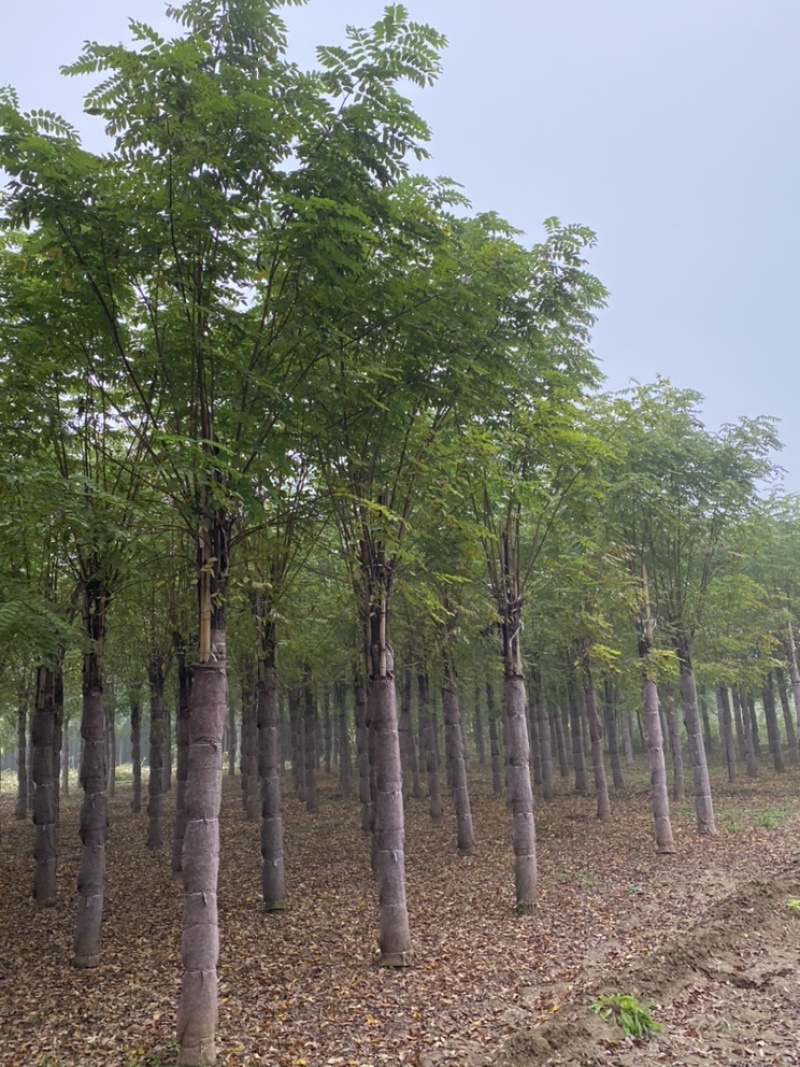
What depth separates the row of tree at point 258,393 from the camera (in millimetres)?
6227

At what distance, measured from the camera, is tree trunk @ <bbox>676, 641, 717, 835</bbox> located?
17.1 meters

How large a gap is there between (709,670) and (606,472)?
6.82 meters

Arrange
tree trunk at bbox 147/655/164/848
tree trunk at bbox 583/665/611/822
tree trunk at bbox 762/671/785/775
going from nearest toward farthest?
1. tree trunk at bbox 147/655/164/848
2. tree trunk at bbox 583/665/611/822
3. tree trunk at bbox 762/671/785/775

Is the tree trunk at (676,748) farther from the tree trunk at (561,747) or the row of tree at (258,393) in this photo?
the row of tree at (258,393)

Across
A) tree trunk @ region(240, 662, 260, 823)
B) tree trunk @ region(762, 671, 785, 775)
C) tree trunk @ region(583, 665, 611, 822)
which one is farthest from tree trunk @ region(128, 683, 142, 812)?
tree trunk @ region(762, 671, 785, 775)

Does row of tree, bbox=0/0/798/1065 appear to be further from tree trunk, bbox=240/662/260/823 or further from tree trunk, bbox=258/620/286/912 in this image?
tree trunk, bbox=240/662/260/823

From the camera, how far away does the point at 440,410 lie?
9469mm

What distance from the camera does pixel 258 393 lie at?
744 centimetres

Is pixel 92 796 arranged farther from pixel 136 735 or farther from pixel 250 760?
pixel 136 735

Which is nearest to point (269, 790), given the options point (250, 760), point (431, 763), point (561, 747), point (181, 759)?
point (181, 759)

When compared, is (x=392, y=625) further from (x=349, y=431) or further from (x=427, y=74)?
(x=427, y=74)

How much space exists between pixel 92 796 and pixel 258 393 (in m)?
5.82

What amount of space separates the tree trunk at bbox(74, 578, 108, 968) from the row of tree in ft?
0.12

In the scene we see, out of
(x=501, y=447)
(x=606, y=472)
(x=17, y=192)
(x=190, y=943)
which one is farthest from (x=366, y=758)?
(x=17, y=192)
